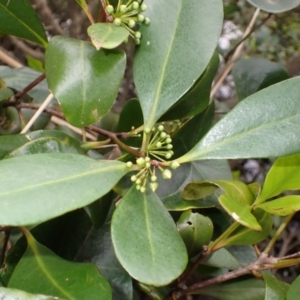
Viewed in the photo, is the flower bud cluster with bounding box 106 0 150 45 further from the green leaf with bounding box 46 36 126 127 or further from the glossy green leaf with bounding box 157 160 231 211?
the glossy green leaf with bounding box 157 160 231 211

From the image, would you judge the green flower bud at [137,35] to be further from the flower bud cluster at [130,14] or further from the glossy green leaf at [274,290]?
the glossy green leaf at [274,290]

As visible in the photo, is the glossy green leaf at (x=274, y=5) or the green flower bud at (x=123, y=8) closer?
the green flower bud at (x=123, y=8)

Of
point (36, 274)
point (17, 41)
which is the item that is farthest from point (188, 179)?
point (17, 41)

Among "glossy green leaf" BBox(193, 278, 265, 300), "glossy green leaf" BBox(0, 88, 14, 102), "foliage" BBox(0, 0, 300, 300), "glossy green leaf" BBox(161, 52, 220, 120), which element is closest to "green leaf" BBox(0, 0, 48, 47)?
"foliage" BBox(0, 0, 300, 300)

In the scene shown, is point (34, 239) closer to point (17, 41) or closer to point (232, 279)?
point (232, 279)

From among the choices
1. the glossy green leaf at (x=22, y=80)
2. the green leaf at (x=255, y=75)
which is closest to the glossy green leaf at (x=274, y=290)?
the green leaf at (x=255, y=75)

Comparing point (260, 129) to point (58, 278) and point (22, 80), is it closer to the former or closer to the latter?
point (58, 278)
